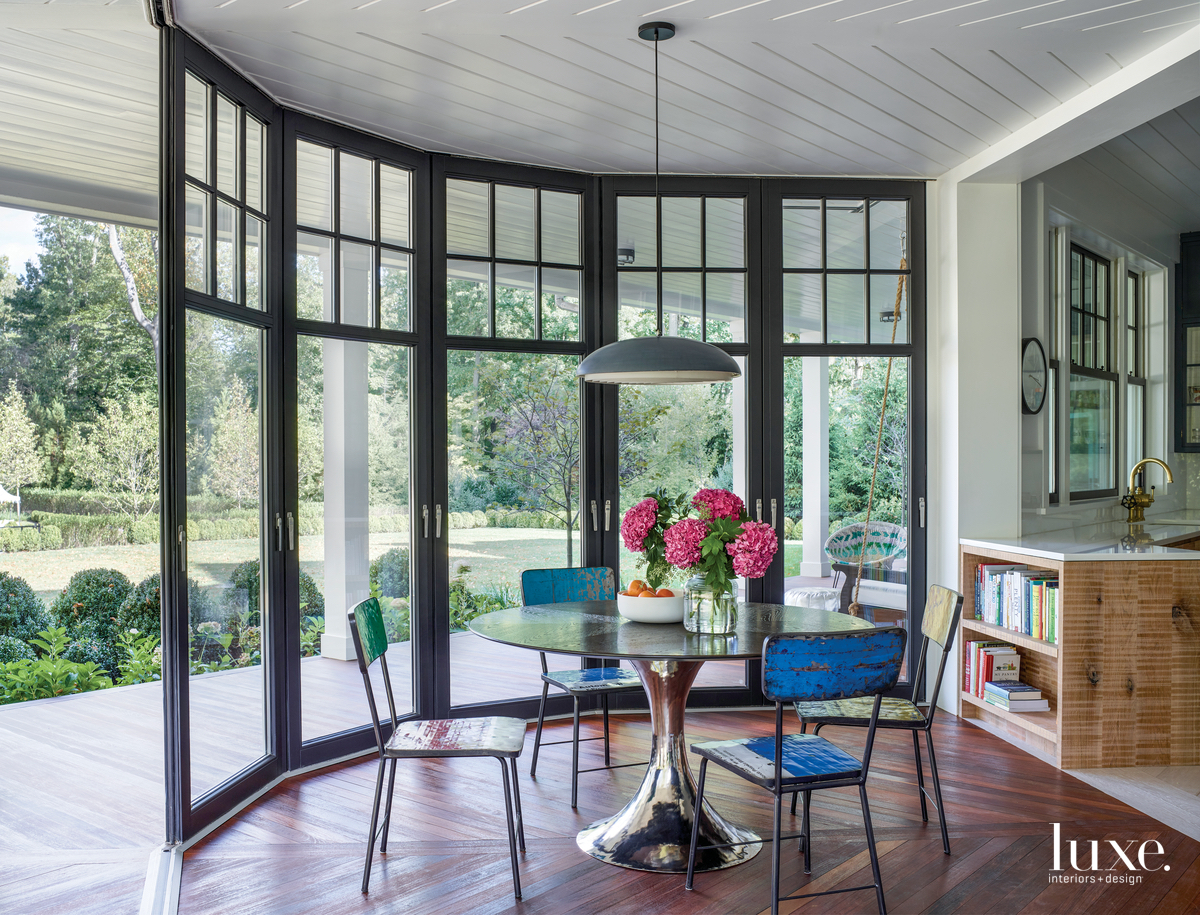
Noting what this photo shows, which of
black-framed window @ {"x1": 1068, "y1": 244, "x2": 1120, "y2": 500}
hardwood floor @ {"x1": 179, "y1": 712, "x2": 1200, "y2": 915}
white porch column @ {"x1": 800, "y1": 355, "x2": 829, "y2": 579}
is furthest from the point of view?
black-framed window @ {"x1": 1068, "y1": 244, "x2": 1120, "y2": 500}

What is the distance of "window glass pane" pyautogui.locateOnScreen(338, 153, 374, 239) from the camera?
406 cm

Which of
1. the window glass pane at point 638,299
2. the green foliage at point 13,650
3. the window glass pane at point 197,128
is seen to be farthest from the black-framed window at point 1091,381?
the green foliage at point 13,650

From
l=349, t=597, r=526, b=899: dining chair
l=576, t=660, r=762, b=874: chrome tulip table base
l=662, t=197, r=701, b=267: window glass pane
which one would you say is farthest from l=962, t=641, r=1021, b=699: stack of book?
l=349, t=597, r=526, b=899: dining chair

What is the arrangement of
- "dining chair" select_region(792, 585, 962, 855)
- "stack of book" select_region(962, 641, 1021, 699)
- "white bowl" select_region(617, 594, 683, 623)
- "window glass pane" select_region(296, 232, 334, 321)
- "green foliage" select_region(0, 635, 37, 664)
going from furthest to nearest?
"green foliage" select_region(0, 635, 37, 664)
"stack of book" select_region(962, 641, 1021, 699)
"window glass pane" select_region(296, 232, 334, 321)
"white bowl" select_region(617, 594, 683, 623)
"dining chair" select_region(792, 585, 962, 855)

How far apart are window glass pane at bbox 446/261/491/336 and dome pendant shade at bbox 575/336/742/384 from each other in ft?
4.71

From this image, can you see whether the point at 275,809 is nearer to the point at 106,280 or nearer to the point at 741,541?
the point at 741,541

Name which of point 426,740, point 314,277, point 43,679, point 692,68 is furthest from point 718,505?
point 43,679

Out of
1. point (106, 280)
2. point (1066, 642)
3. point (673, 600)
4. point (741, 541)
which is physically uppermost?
point (106, 280)

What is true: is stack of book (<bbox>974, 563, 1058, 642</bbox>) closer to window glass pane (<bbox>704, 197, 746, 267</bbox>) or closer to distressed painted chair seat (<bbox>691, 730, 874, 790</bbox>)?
distressed painted chair seat (<bbox>691, 730, 874, 790</bbox>)

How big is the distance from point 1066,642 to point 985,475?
3.47ft

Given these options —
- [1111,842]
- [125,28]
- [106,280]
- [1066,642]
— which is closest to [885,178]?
[1066,642]

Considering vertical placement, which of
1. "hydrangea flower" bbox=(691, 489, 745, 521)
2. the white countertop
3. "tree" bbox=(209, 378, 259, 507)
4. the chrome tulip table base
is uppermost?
"tree" bbox=(209, 378, 259, 507)

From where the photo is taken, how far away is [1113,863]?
115 inches

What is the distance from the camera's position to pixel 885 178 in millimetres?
4855
